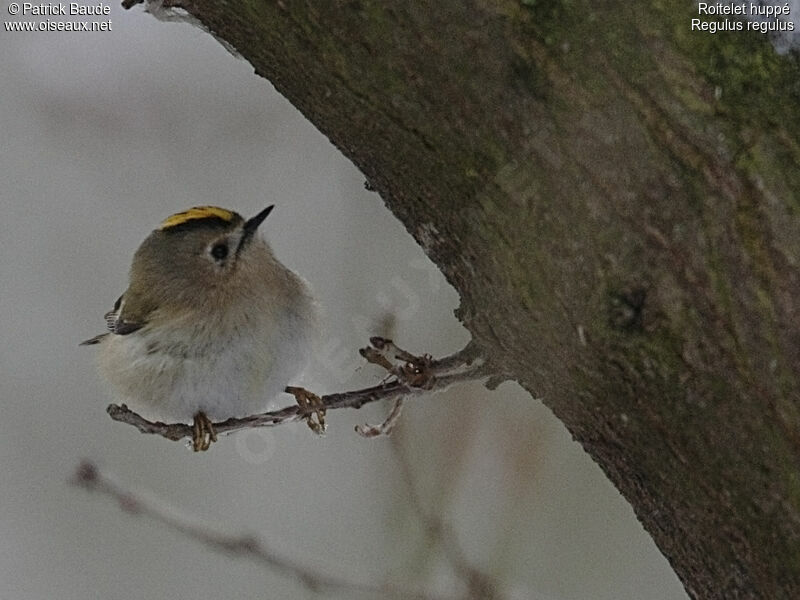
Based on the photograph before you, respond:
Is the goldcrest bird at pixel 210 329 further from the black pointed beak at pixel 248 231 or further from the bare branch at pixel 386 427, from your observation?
the bare branch at pixel 386 427

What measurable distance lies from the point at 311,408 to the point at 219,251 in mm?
740

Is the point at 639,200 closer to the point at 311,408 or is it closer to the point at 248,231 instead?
the point at 311,408

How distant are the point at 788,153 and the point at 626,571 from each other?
3570mm

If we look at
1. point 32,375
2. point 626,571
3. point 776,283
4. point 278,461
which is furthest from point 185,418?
point 32,375

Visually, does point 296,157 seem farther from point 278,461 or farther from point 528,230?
point 528,230

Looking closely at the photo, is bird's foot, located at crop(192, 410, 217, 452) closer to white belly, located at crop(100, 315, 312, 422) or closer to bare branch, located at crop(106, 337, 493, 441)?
white belly, located at crop(100, 315, 312, 422)

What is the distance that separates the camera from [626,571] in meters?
4.33

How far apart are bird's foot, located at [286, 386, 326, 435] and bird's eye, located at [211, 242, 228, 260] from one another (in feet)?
1.25

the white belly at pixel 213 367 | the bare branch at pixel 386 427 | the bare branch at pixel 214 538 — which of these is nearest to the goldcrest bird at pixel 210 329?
the white belly at pixel 213 367

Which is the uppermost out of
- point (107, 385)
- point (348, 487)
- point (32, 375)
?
point (32, 375)

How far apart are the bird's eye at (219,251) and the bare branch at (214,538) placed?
2.12 feet

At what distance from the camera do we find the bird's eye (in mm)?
2594

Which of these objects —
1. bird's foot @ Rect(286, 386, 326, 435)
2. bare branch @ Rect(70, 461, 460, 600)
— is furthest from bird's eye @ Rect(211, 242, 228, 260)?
bare branch @ Rect(70, 461, 460, 600)

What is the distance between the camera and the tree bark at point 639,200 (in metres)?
1.06
